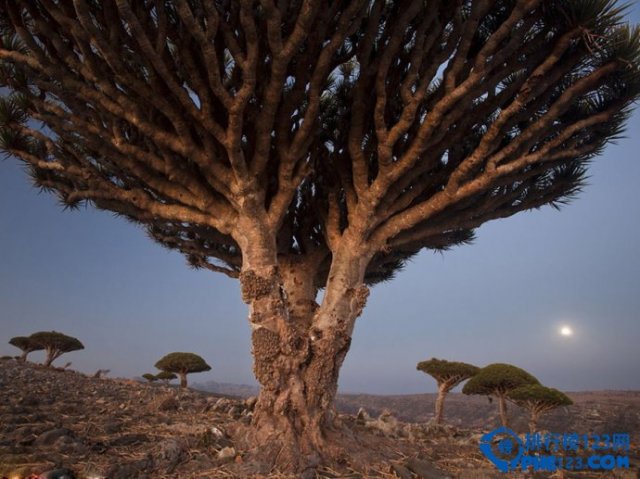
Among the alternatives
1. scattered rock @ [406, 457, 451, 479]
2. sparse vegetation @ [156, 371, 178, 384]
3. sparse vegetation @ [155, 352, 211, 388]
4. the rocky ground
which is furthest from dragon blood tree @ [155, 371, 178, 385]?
scattered rock @ [406, 457, 451, 479]

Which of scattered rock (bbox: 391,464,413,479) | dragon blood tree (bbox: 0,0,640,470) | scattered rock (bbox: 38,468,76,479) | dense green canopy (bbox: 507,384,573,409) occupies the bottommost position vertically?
scattered rock (bbox: 391,464,413,479)

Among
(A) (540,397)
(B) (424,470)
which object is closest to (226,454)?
(B) (424,470)

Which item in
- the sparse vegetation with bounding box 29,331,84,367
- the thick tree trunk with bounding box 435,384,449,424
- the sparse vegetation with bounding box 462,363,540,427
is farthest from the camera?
the sparse vegetation with bounding box 29,331,84,367

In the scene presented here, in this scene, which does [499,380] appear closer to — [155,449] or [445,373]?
[445,373]

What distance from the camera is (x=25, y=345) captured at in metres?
20.6

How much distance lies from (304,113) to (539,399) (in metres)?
8.48

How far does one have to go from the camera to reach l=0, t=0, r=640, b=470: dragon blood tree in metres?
4.55

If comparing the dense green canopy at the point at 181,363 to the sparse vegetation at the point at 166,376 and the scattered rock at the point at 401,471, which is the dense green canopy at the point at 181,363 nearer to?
the sparse vegetation at the point at 166,376

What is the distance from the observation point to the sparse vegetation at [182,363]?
1772 centimetres

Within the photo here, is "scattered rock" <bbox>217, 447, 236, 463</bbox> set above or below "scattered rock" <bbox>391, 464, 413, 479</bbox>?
above

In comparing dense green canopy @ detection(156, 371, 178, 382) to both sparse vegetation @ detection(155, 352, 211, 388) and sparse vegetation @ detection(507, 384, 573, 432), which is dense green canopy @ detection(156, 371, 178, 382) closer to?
sparse vegetation @ detection(155, 352, 211, 388)

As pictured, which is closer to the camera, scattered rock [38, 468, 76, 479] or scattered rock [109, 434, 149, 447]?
scattered rock [38, 468, 76, 479]

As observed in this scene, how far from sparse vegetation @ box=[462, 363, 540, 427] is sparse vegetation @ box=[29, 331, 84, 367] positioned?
1892cm

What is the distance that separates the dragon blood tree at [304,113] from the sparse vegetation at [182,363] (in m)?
13.0
